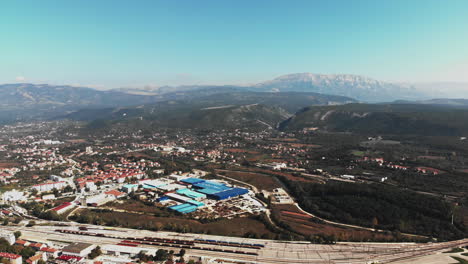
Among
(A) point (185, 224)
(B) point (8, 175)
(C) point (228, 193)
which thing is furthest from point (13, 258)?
(B) point (8, 175)

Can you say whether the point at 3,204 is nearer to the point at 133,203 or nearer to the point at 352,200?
the point at 133,203

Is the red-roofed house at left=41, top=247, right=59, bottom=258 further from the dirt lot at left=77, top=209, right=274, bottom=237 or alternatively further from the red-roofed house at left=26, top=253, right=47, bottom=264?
the dirt lot at left=77, top=209, right=274, bottom=237

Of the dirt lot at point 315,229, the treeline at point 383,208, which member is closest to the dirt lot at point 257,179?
the treeline at point 383,208

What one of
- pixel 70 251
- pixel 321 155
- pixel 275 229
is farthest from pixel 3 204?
pixel 321 155

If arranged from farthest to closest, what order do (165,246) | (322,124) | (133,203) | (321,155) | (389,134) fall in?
(322,124), (389,134), (321,155), (133,203), (165,246)

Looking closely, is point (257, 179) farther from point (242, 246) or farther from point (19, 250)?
point (19, 250)
